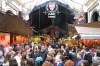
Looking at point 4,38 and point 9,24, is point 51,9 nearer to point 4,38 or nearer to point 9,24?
point 9,24

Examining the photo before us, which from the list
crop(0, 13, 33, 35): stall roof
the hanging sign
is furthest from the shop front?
the hanging sign

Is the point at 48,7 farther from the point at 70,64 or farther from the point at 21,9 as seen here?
the point at 70,64

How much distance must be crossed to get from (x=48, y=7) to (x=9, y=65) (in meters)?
39.4

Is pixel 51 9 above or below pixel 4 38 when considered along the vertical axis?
above

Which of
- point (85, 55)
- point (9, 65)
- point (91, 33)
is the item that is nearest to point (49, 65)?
point (9, 65)

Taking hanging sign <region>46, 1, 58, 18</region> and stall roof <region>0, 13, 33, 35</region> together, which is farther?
hanging sign <region>46, 1, 58, 18</region>

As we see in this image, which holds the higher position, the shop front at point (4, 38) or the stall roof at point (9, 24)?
the stall roof at point (9, 24)

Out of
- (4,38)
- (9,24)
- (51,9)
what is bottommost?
(4,38)

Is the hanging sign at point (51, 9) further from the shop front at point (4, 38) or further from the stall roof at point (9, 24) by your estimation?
the shop front at point (4, 38)

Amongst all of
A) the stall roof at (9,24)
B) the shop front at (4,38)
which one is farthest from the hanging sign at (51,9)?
the shop front at (4,38)

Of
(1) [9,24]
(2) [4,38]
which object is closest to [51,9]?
(1) [9,24]

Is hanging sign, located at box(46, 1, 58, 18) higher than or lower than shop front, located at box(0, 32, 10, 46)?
higher

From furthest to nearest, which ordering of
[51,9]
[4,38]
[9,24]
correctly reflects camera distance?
[51,9] < [9,24] < [4,38]

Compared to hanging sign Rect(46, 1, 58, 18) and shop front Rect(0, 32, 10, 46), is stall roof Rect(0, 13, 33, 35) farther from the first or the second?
hanging sign Rect(46, 1, 58, 18)
